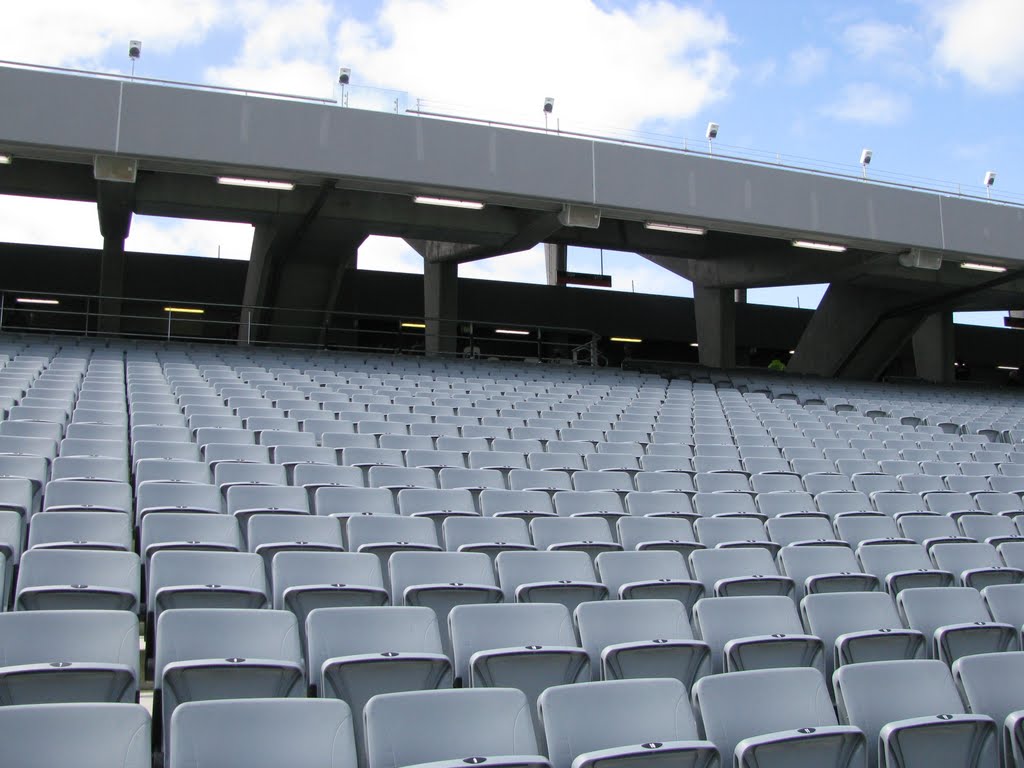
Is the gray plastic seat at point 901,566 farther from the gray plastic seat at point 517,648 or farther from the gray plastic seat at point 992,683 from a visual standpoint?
the gray plastic seat at point 517,648

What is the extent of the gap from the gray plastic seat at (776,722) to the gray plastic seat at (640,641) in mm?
299

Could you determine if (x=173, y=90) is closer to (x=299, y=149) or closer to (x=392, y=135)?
(x=299, y=149)

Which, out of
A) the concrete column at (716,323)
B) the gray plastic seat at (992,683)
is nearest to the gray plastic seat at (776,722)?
the gray plastic seat at (992,683)

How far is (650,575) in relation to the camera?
14.8 feet

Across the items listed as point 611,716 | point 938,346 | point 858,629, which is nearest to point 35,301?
point 858,629

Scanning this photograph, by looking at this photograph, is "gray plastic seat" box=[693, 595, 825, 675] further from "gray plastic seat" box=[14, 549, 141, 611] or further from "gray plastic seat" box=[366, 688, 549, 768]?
"gray plastic seat" box=[14, 549, 141, 611]

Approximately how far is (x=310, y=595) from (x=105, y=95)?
35.2 feet

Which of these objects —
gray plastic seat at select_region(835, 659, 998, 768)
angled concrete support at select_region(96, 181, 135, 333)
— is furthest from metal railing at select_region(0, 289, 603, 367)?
gray plastic seat at select_region(835, 659, 998, 768)

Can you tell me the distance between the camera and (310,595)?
3.67 meters

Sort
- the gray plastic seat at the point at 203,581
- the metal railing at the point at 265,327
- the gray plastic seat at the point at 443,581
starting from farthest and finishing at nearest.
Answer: the metal railing at the point at 265,327, the gray plastic seat at the point at 443,581, the gray plastic seat at the point at 203,581

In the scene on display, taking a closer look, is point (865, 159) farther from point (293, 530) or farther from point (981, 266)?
point (293, 530)

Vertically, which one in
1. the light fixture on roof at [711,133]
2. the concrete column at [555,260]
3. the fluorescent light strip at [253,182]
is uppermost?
the concrete column at [555,260]

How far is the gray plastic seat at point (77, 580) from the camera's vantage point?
3354 mm

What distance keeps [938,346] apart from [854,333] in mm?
4641
